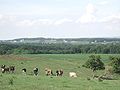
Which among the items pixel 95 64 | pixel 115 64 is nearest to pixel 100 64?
pixel 95 64

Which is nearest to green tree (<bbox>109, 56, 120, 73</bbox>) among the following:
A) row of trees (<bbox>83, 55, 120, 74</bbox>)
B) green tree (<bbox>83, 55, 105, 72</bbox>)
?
row of trees (<bbox>83, 55, 120, 74</bbox>)

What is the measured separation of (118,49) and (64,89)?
15178cm

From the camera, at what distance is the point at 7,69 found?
1703 inches

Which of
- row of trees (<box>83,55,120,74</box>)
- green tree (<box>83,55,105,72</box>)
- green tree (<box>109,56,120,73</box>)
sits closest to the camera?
green tree (<box>109,56,120,73</box>)

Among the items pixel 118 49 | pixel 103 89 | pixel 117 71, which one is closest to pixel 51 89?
pixel 103 89

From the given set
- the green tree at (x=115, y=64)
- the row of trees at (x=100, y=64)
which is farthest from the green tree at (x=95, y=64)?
the green tree at (x=115, y=64)

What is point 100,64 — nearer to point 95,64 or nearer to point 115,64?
point 95,64

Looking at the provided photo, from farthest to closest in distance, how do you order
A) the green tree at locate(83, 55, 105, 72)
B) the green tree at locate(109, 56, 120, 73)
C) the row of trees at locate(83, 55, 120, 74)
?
the green tree at locate(83, 55, 105, 72), the row of trees at locate(83, 55, 120, 74), the green tree at locate(109, 56, 120, 73)

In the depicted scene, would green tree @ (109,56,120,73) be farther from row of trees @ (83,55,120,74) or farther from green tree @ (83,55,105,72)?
green tree @ (83,55,105,72)

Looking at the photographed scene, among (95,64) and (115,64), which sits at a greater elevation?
(115,64)

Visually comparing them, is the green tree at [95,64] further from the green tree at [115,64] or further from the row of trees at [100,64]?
the green tree at [115,64]

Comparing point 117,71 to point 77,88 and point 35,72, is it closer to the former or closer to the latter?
point 35,72

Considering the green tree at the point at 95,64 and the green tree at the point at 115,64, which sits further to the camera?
the green tree at the point at 95,64

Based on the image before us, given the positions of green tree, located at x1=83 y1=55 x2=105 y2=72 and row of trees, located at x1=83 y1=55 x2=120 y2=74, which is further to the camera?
green tree, located at x1=83 y1=55 x2=105 y2=72
